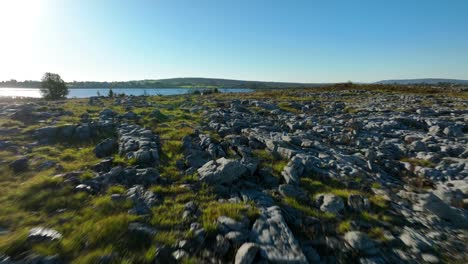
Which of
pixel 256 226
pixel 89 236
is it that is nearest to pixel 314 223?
pixel 256 226

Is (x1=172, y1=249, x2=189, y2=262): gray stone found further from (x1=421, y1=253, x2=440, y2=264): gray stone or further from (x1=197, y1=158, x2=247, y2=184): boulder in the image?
(x1=421, y1=253, x2=440, y2=264): gray stone

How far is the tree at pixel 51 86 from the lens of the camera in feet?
210

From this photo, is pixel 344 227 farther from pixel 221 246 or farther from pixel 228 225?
pixel 221 246

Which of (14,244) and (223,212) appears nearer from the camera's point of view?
(14,244)

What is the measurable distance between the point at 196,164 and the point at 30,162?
8964 millimetres

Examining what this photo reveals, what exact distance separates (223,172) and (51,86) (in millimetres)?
77482

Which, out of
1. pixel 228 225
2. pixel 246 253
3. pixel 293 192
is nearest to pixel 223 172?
pixel 293 192

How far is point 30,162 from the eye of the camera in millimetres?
11820

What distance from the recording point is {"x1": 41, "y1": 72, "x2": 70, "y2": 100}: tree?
64125mm

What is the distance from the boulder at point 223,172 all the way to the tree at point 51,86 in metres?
76.3

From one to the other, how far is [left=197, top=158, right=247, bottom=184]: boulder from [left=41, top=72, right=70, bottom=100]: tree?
76255 millimetres

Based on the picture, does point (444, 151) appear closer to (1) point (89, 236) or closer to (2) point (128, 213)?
(2) point (128, 213)

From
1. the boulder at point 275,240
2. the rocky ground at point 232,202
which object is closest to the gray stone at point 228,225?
the rocky ground at point 232,202

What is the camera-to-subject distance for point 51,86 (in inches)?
2527
